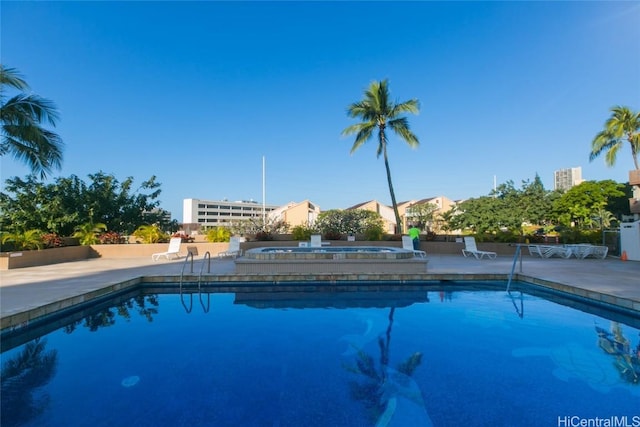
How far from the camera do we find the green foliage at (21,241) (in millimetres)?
10837

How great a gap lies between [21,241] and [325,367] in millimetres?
12889

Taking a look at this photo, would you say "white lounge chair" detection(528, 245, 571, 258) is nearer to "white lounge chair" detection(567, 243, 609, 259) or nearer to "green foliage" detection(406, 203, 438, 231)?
"white lounge chair" detection(567, 243, 609, 259)

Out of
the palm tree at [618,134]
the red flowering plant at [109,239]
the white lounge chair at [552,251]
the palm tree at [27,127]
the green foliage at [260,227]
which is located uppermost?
the palm tree at [618,134]

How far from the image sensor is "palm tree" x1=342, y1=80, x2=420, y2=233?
17891 mm

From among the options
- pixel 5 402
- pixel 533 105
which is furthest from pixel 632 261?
pixel 5 402

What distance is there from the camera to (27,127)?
1038cm

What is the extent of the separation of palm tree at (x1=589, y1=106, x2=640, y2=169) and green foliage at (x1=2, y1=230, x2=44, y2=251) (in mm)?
33364

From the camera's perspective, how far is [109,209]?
1781cm

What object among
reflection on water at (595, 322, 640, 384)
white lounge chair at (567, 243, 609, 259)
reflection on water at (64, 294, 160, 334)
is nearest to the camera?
reflection on water at (595, 322, 640, 384)

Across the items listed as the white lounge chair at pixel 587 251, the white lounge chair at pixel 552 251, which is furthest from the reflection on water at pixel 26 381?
the white lounge chair at pixel 587 251

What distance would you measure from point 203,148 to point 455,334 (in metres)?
27.5

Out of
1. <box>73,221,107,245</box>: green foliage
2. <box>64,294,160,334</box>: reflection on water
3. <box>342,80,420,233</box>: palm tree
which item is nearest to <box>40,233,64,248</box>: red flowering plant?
<box>73,221,107,245</box>: green foliage

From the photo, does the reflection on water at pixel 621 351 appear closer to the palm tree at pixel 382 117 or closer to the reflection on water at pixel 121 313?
the reflection on water at pixel 121 313

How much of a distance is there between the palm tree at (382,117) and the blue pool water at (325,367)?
40.3 ft
